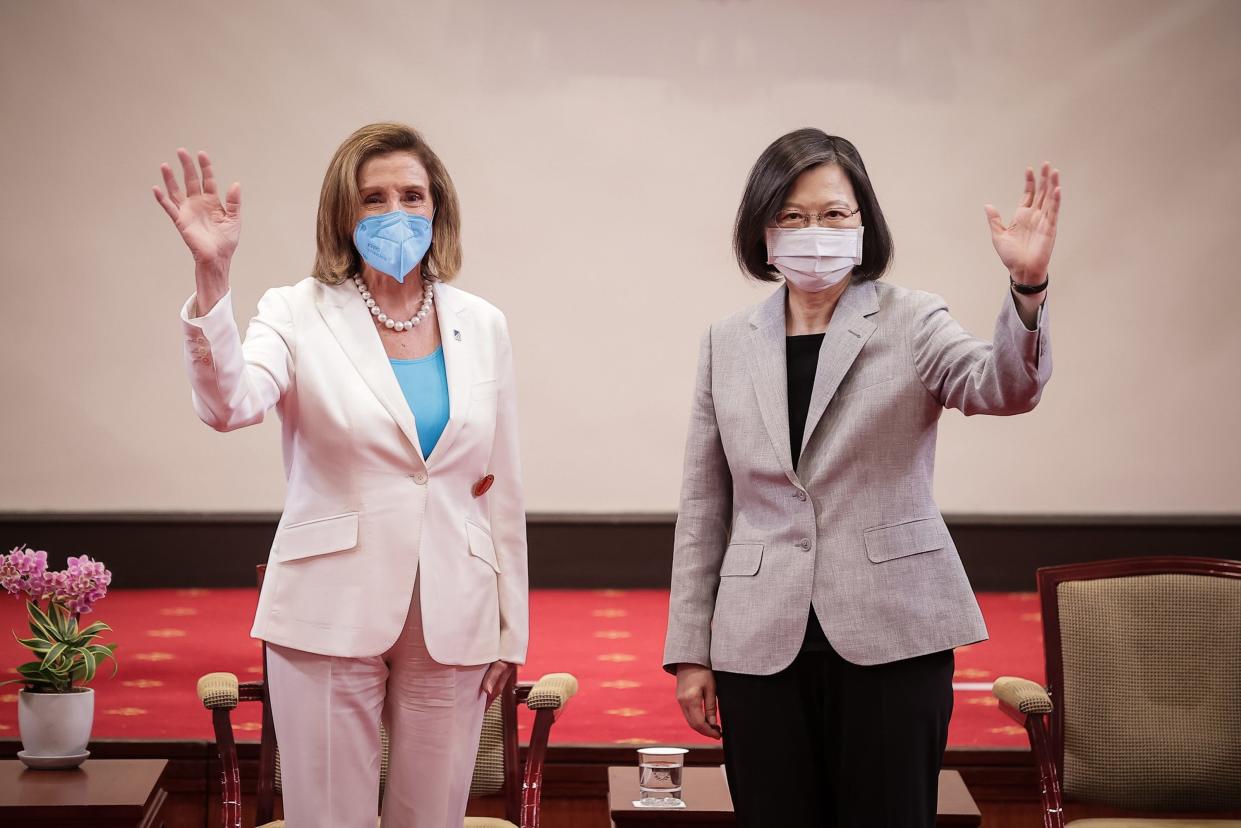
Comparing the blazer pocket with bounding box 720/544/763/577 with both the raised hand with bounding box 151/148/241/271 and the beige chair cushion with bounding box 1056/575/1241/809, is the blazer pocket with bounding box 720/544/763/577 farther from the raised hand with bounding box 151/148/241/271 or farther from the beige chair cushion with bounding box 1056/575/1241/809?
A: the beige chair cushion with bounding box 1056/575/1241/809

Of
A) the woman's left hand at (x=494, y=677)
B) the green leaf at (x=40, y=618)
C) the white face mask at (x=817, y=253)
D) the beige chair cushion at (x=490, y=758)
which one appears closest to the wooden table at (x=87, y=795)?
the green leaf at (x=40, y=618)

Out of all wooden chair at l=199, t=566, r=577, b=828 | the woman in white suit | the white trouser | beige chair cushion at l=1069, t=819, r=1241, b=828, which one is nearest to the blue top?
the woman in white suit

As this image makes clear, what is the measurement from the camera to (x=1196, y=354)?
6.33m

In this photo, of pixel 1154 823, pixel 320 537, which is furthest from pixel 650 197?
pixel 320 537

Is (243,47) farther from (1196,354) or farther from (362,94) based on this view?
(1196,354)

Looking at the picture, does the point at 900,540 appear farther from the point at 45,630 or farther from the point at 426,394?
the point at 45,630

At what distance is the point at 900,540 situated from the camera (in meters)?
1.75

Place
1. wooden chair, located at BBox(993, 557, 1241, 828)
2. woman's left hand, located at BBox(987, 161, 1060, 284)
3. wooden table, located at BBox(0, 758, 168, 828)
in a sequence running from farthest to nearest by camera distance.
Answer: wooden chair, located at BBox(993, 557, 1241, 828), wooden table, located at BBox(0, 758, 168, 828), woman's left hand, located at BBox(987, 161, 1060, 284)

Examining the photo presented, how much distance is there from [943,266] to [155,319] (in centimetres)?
392

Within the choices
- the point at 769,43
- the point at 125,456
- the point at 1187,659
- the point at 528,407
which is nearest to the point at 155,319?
the point at 125,456

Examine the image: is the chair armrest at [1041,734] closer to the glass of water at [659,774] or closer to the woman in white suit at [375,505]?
the glass of water at [659,774]

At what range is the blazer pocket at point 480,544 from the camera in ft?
6.57

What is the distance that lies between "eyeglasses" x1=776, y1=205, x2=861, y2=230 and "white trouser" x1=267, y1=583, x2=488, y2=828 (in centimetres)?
79

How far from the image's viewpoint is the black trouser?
1688mm
